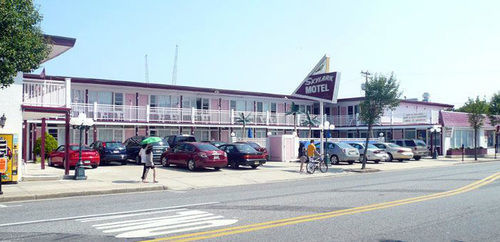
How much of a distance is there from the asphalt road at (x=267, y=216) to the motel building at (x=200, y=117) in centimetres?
1346

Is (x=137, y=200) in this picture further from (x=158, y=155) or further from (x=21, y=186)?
(x=158, y=155)

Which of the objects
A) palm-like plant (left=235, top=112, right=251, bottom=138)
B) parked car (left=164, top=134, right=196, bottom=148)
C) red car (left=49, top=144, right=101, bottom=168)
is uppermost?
palm-like plant (left=235, top=112, right=251, bottom=138)

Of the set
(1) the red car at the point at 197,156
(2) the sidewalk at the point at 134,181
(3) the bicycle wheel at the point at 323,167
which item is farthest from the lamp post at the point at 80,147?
(3) the bicycle wheel at the point at 323,167

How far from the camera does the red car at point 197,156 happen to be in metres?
21.4

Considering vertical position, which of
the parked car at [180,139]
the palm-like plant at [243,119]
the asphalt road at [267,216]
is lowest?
the asphalt road at [267,216]

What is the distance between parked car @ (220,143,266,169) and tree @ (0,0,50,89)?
12542 mm

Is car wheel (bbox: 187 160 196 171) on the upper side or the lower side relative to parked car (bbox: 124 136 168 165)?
lower

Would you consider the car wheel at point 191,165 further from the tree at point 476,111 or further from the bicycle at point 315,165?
the tree at point 476,111

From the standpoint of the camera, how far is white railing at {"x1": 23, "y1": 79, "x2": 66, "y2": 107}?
1761cm

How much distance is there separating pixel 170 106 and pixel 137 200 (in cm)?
2444

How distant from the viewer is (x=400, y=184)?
16562mm

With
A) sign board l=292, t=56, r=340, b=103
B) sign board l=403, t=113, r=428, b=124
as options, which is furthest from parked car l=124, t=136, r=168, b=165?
sign board l=403, t=113, r=428, b=124

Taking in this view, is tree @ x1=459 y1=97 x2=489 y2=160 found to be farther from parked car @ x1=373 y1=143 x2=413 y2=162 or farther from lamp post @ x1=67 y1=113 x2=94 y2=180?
lamp post @ x1=67 y1=113 x2=94 y2=180

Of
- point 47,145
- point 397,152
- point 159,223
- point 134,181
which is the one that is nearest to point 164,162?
point 134,181
